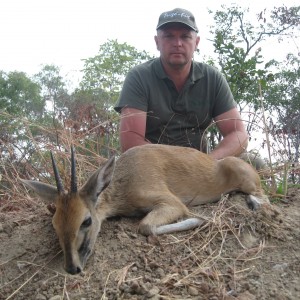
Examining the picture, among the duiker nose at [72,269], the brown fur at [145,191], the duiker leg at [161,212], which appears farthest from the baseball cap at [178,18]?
the duiker nose at [72,269]

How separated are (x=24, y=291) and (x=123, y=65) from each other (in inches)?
647

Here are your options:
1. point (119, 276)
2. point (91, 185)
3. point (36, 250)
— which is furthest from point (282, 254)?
point (36, 250)

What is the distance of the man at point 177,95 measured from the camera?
6.45 metres

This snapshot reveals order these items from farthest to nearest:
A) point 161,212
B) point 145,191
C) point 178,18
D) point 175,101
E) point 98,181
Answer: point 175,101 < point 178,18 < point 145,191 < point 161,212 < point 98,181

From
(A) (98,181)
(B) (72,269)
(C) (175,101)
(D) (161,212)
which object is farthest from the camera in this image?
(C) (175,101)

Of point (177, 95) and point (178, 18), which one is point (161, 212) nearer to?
point (177, 95)

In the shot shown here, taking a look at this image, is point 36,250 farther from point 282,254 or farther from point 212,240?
point 282,254

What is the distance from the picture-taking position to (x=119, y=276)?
338 cm

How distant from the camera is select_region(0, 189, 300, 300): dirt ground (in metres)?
3.27

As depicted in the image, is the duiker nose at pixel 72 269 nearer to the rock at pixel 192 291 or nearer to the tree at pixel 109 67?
the rock at pixel 192 291

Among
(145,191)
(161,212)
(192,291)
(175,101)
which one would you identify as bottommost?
(192,291)

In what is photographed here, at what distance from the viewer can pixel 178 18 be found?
6.43 meters

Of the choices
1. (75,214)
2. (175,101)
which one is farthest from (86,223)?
(175,101)

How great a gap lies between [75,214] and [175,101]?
131 inches
